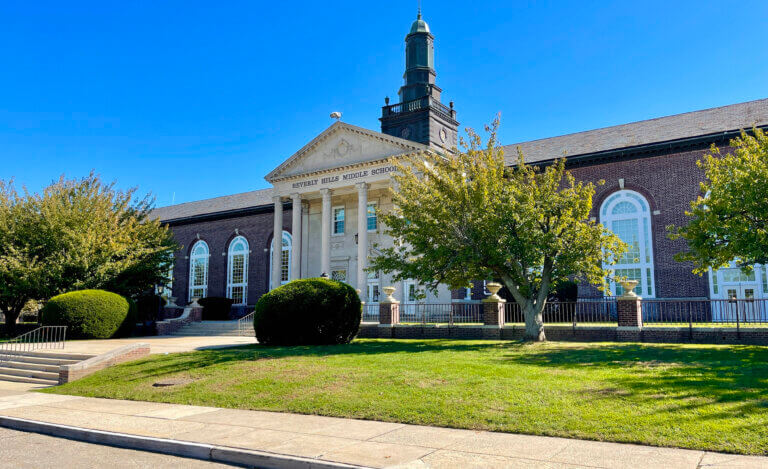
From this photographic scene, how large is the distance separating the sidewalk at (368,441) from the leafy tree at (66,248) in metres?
20.5

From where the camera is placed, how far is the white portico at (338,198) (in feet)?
114

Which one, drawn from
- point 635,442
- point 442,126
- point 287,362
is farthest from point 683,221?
point 635,442

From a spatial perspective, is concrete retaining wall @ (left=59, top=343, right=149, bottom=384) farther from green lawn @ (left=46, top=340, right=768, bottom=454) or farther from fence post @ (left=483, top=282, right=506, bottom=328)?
fence post @ (left=483, top=282, right=506, bottom=328)

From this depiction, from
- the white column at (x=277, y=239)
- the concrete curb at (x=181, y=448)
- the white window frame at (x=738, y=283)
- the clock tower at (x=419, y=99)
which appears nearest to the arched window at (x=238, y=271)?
the white column at (x=277, y=239)

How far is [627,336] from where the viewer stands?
18.2 meters

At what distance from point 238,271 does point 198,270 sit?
17.1 feet

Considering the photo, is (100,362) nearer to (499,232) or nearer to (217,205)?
(499,232)

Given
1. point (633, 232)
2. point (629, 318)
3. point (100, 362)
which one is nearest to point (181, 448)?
point (100, 362)

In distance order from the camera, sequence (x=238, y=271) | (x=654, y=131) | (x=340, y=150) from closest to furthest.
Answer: (x=654, y=131)
(x=340, y=150)
(x=238, y=271)

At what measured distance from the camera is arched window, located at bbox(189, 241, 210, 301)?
4775 cm

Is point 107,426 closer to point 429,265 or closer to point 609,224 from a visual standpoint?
point 429,265

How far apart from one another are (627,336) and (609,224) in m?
13.4

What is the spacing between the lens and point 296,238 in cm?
3769

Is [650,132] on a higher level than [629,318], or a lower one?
higher
